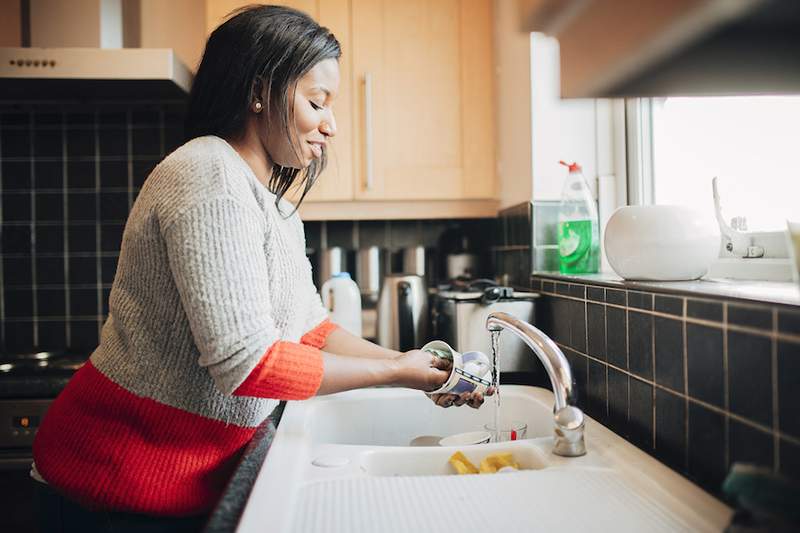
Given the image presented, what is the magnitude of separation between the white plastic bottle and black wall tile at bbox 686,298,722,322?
4.21 ft

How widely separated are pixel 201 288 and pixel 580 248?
3.12 feet

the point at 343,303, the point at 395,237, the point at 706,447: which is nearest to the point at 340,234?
the point at 395,237

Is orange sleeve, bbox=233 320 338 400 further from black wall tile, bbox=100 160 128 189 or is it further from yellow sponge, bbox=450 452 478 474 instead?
black wall tile, bbox=100 160 128 189

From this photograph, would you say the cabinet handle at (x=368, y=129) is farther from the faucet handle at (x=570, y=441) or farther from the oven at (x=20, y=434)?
the faucet handle at (x=570, y=441)

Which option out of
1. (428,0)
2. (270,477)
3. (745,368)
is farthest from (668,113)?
(270,477)

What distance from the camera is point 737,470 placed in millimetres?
517

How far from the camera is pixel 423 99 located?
1.99m

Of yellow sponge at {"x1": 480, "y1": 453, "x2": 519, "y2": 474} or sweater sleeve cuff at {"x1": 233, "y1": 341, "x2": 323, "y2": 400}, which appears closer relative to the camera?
sweater sleeve cuff at {"x1": 233, "y1": 341, "x2": 323, "y2": 400}

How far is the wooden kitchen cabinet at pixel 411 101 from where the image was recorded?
1.98 meters

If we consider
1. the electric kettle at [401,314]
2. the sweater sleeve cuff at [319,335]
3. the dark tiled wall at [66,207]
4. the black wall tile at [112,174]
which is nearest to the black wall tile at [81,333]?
the dark tiled wall at [66,207]

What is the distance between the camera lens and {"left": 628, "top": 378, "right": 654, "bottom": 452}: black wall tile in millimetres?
875

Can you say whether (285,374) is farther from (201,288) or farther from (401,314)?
(401,314)

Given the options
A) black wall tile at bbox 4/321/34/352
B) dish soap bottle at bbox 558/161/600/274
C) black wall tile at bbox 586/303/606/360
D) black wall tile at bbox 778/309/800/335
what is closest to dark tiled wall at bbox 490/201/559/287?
dish soap bottle at bbox 558/161/600/274

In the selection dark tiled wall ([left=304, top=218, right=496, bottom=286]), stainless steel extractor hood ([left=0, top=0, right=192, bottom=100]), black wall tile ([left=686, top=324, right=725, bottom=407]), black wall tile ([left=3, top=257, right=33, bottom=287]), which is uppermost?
stainless steel extractor hood ([left=0, top=0, right=192, bottom=100])
